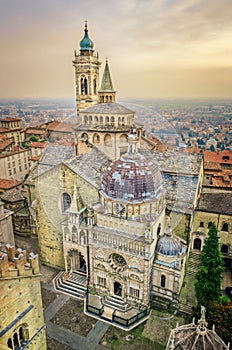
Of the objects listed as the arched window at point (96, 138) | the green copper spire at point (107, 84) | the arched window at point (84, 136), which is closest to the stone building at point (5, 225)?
the arched window at point (84, 136)

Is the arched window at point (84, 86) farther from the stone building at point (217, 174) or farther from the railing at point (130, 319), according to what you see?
the railing at point (130, 319)

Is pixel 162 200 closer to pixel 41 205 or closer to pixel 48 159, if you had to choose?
pixel 41 205

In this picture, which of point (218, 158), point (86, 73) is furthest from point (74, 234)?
point (218, 158)

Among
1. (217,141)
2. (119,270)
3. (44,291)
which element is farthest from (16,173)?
(217,141)

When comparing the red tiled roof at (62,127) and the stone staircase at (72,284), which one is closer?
the stone staircase at (72,284)

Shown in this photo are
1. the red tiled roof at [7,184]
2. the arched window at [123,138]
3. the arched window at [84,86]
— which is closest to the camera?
the arched window at [123,138]

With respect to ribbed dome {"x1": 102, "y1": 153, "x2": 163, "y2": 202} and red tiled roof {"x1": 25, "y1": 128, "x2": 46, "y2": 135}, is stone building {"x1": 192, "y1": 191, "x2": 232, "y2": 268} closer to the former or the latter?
ribbed dome {"x1": 102, "y1": 153, "x2": 163, "y2": 202}

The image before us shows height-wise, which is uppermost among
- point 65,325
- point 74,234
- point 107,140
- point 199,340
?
point 107,140

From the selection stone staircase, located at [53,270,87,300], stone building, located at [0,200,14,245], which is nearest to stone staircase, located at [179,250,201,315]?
stone staircase, located at [53,270,87,300]

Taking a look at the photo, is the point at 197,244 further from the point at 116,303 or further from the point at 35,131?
the point at 35,131
